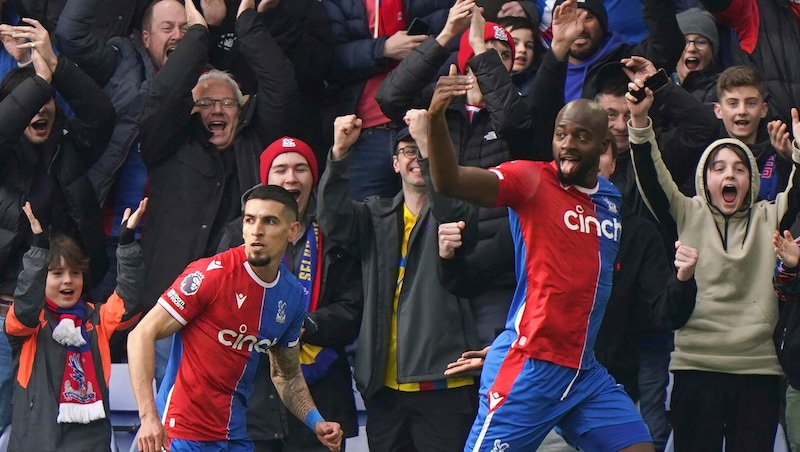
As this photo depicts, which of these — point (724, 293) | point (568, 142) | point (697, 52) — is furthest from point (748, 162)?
point (568, 142)

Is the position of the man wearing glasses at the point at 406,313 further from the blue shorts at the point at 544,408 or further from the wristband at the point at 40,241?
the wristband at the point at 40,241

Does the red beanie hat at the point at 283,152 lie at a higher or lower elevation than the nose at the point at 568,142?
lower

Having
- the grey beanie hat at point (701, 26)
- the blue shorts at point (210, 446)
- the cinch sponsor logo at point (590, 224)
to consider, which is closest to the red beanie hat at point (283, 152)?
the blue shorts at point (210, 446)

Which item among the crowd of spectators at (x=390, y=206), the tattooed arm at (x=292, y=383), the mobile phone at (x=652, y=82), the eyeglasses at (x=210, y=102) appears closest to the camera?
the tattooed arm at (x=292, y=383)

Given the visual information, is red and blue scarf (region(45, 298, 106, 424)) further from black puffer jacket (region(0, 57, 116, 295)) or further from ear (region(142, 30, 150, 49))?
ear (region(142, 30, 150, 49))

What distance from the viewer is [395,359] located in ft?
29.0

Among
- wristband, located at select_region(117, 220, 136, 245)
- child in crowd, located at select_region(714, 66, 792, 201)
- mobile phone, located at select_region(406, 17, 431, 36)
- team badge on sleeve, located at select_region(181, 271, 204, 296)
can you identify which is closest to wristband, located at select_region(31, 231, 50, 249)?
wristband, located at select_region(117, 220, 136, 245)

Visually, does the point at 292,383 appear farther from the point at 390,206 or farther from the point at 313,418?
the point at 390,206

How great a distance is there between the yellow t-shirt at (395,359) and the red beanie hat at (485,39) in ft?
3.98

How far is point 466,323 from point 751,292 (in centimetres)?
172

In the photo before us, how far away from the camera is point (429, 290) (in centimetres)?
884

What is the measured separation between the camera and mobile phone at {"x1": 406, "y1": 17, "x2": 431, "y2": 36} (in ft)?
32.3

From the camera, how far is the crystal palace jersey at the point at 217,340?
26.3 feet

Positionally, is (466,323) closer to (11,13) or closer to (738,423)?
(738,423)
